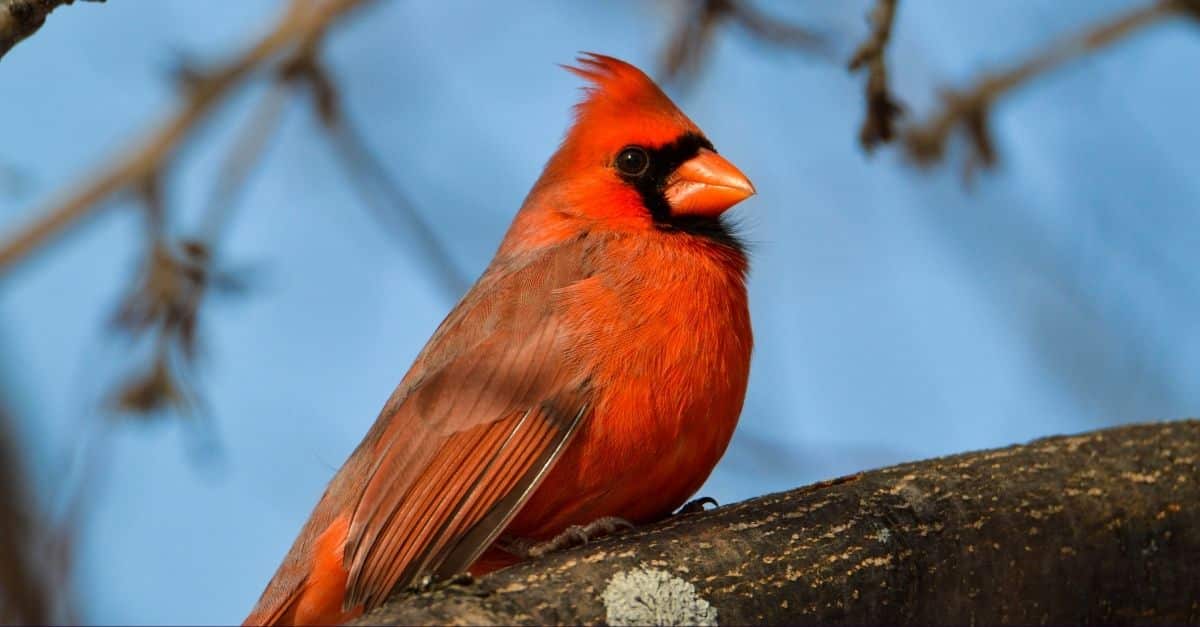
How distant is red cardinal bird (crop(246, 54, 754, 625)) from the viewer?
8.63 ft

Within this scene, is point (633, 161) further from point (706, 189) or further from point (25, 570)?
point (25, 570)

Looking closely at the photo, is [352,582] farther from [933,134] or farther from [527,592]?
[933,134]

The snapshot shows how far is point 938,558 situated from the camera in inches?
92.4

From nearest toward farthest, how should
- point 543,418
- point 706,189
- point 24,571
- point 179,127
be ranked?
point 543,418, point 706,189, point 24,571, point 179,127

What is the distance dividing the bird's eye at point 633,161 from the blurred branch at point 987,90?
113 cm

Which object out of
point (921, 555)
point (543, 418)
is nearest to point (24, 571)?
point (543, 418)

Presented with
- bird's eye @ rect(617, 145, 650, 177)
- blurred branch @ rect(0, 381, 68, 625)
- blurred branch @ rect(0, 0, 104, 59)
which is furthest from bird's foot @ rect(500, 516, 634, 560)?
blurred branch @ rect(0, 381, 68, 625)

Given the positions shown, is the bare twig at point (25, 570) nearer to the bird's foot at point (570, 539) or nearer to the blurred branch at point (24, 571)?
the blurred branch at point (24, 571)

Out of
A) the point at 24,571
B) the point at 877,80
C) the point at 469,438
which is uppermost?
the point at 877,80

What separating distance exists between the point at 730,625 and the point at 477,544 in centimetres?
62

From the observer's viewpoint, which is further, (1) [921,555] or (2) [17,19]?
(1) [921,555]

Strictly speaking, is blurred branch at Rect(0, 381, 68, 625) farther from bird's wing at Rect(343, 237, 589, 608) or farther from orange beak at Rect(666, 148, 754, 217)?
orange beak at Rect(666, 148, 754, 217)

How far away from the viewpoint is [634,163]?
3305mm

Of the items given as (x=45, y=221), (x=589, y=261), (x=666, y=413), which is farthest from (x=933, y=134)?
(x=45, y=221)
